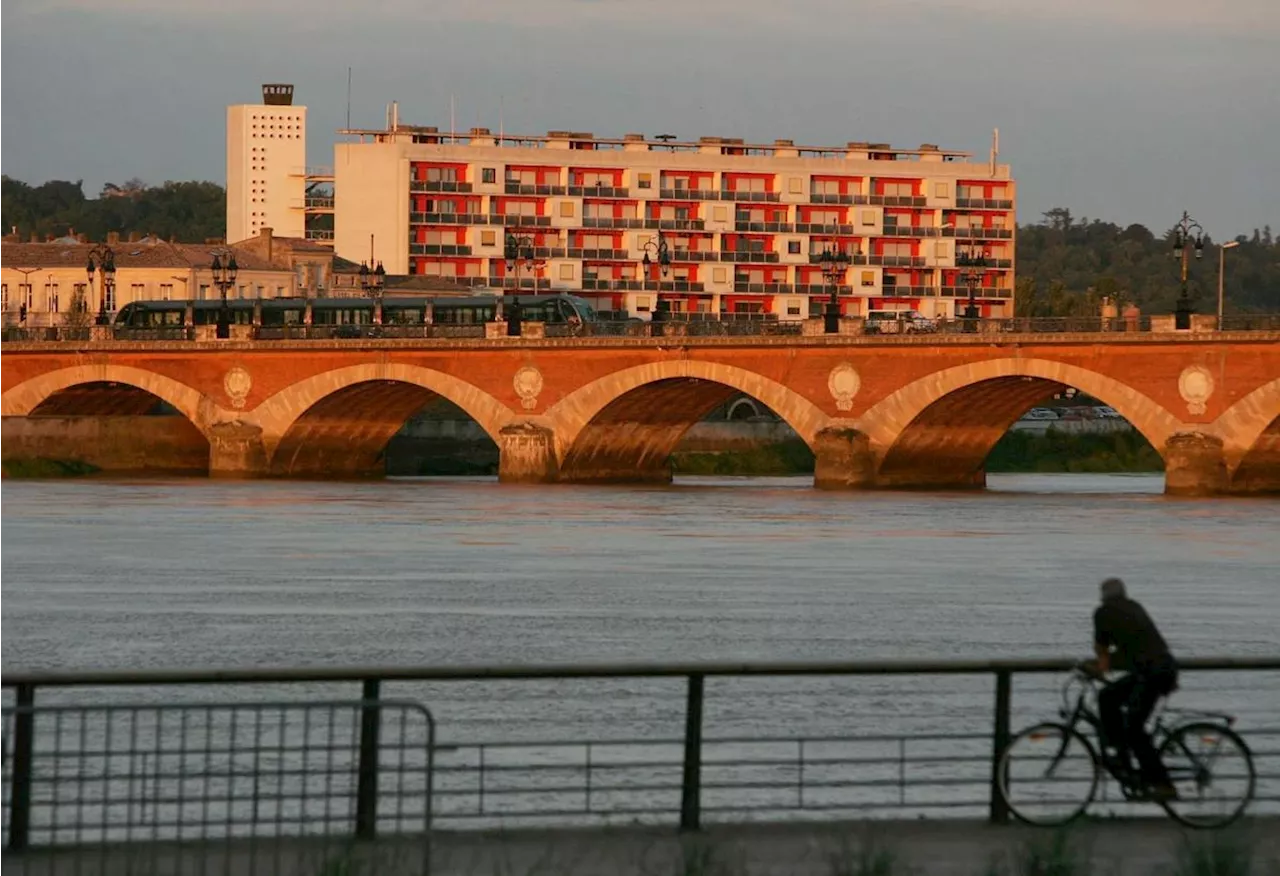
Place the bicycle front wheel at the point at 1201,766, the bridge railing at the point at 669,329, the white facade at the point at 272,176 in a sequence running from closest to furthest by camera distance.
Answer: the bicycle front wheel at the point at 1201,766
the bridge railing at the point at 669,329
the white facade at the point at 272,176

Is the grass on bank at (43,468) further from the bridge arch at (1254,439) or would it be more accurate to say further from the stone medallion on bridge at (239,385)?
the bridge arch at (1254,439)

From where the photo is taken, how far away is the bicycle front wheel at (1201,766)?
1526 centimetres

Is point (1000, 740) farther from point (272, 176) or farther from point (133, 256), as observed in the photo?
point (272, 176)

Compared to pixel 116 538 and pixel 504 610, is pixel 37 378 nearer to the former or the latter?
pixel 116 538

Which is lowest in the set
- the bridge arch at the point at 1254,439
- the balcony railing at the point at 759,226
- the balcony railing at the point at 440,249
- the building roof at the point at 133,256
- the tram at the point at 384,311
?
the bridge arch at the point at 1254,439

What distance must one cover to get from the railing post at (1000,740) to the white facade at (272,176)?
126166 millimetres

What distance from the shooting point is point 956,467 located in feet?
254

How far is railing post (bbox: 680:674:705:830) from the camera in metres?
14.0

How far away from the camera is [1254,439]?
67062mm

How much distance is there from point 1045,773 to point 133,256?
11292 centimetres

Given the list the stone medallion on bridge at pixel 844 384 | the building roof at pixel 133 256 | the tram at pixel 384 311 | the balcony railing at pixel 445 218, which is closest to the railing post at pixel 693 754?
the stone medallion on bridge at pixel 844 384

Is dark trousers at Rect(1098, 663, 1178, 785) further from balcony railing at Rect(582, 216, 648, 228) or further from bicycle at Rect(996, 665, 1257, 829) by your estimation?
balcony railing at Rect(582, 216, 648, 228)

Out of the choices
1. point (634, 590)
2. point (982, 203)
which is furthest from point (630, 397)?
point (982, 203)

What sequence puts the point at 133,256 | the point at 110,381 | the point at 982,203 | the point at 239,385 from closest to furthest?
1. the point at 239,385
2. the point at 110,381
3. the point at 133,256
4. the point at 982,203
